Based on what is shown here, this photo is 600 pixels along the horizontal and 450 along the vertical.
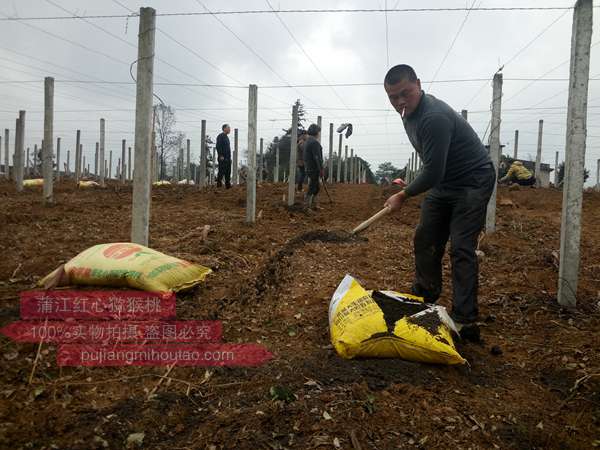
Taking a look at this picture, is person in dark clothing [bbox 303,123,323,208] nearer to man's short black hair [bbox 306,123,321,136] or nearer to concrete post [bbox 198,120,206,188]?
man's short black hair [bbox 306,123,321,136]

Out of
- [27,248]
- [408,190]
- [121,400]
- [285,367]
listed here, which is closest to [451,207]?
[408,190]

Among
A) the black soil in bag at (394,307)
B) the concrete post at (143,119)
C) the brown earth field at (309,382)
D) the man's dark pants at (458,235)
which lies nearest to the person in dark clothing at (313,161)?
the brown earth field at (309,382)

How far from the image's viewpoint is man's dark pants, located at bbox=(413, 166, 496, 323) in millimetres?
2551

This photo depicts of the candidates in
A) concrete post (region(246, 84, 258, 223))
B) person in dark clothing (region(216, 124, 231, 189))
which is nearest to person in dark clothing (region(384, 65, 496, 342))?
concrete post (region(246, 84, 258, 223))

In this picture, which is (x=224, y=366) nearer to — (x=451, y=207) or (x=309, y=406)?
(x=309, y=406)

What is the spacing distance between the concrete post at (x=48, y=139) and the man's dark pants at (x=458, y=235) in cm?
608

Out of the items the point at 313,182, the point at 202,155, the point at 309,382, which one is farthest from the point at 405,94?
the point at 202,155

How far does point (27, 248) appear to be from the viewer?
161 inches

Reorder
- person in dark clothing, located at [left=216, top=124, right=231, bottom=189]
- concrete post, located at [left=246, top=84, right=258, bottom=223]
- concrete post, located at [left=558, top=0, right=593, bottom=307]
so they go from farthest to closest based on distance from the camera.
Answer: person in dark clothing, located at [left=216, top=124, right=231, bottom=189] → concrete post, located at [left=246, top=84, right=258, bottom=223] → concrete post, located at [left=558, top=0, right=593, bottom=307]

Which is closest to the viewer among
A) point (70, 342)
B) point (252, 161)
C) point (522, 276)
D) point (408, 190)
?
point (70, 342)

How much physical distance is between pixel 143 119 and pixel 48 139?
157 inches

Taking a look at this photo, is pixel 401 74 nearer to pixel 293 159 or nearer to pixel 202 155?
pixel 293 159

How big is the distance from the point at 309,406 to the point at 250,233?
3791 mm

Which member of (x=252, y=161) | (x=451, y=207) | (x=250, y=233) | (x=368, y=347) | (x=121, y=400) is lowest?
(x=121, y=400)
